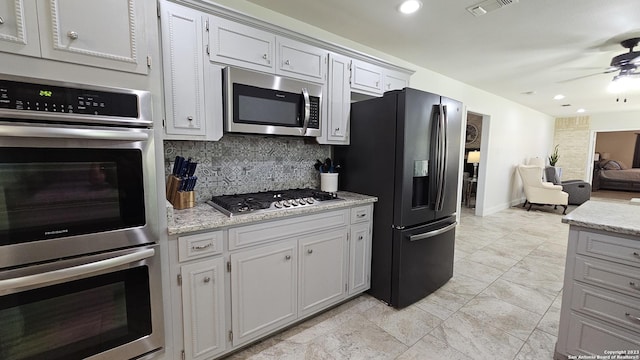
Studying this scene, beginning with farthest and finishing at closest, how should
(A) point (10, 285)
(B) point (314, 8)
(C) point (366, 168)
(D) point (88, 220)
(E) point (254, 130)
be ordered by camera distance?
(C) point (366, 168) < (B) point (314, 8) < (E) point (254, 130) < (D) point (88, 220) < (A) point (10, 285)

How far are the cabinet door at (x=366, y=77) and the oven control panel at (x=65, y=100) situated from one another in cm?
185

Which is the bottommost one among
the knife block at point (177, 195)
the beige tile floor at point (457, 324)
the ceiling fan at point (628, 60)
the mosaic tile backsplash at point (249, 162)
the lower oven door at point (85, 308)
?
the beige tile floor at point (457, 324)

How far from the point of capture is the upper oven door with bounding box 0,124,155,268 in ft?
3.48

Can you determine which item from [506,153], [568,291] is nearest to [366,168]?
[568,291]

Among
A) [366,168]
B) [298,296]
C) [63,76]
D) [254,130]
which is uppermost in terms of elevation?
[63,76]

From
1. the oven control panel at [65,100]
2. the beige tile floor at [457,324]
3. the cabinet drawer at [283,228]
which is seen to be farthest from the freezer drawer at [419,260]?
the oven control panel at [65,100]

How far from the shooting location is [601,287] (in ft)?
5.24

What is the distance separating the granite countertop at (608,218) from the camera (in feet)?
4.97

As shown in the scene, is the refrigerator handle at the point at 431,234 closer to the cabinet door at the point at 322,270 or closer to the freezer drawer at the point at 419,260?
the freezer drawer at the point at 419,260

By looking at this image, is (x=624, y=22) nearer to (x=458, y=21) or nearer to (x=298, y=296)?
(x=458, y=21)

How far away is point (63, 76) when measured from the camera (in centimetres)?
116

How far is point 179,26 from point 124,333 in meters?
1.71

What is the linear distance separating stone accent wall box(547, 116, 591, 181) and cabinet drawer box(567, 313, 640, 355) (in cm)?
879

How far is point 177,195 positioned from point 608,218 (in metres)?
2.69
